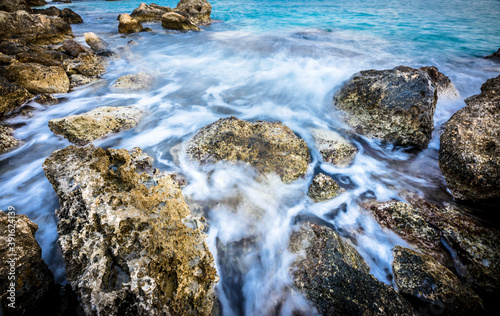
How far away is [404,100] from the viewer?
3.68m

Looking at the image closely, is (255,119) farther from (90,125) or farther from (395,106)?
(90,125)

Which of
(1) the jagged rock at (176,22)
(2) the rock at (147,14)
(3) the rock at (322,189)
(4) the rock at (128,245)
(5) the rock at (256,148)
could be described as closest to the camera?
(4) the rock at (128,245)

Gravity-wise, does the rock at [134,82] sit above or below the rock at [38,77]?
below

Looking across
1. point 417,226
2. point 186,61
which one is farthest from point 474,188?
point 186,61

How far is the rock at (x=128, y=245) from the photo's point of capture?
1.52 meters

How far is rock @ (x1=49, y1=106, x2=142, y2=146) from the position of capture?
140 inches

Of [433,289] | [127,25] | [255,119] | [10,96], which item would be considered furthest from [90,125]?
[127,25]

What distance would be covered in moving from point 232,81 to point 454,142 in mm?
5604

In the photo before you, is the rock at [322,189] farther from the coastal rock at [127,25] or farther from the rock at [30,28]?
the coastal rock at [127,25]

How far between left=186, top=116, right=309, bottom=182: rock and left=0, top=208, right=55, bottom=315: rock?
2056mm

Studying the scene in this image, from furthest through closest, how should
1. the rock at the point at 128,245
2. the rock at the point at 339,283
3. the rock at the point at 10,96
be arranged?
the rock at the point at 10,96
the rock at the point at 339,283
the rock at the point at 128,245

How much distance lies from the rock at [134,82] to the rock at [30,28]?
189 inches

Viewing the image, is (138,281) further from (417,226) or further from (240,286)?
(417,226)

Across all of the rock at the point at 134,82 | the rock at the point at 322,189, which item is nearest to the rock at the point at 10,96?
the rock at the point at 134,82
